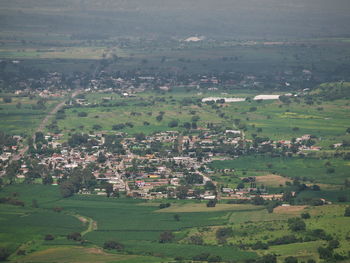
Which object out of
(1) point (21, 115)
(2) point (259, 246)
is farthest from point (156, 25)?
(2) point (259, 246)

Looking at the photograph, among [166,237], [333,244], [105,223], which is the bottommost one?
[105,223]

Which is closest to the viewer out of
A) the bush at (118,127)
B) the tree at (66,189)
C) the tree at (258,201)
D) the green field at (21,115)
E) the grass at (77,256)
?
the grass at (77,256)

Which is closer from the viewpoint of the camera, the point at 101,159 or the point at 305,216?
the point at 305,216

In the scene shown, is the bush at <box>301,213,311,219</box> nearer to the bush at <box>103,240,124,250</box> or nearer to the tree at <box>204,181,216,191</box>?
the tree at <box>204,181,216,191</box>

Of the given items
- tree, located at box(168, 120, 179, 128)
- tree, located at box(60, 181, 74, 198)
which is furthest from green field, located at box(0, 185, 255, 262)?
tree, located at box(168, 120, 179, 128)

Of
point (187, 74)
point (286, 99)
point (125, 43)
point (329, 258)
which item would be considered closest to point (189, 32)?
point (125, 43)

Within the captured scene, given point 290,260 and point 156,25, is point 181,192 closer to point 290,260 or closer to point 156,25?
point 290,260

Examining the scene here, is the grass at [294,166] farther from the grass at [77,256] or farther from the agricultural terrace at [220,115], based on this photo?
the grass at [77,256]

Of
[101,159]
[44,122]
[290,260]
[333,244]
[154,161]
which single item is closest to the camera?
[290,260]

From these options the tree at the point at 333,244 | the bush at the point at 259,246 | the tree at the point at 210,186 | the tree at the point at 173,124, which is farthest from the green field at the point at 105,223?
the tree at the point at 173,124
